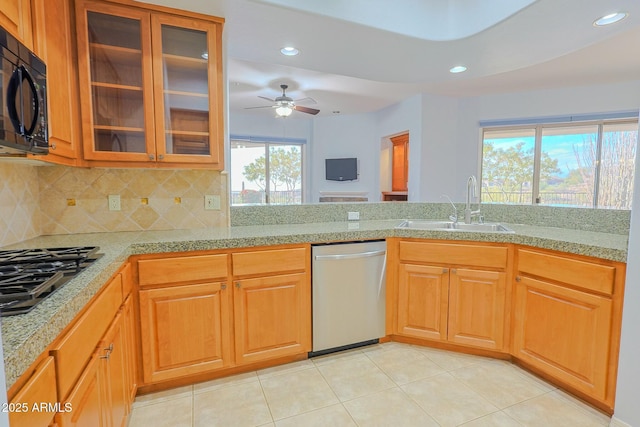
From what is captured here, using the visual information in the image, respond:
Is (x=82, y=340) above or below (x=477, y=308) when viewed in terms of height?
above

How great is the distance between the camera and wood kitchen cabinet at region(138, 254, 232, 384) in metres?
1.77

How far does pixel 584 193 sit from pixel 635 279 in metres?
4.00

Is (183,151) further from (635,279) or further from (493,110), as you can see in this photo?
(493,110)

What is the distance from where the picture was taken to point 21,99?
3.49 ft

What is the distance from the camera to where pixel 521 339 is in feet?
6.82

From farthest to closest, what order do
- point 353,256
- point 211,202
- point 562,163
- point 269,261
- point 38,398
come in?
point 562,163 → point 211,202 → point 353,256 → point 269,261 → point 38,398

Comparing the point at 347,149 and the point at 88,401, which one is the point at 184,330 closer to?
the point at 88,401

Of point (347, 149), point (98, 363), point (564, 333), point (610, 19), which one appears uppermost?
point (610, 19)

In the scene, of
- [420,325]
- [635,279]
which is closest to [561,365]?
[635,279]

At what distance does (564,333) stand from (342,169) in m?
5.00

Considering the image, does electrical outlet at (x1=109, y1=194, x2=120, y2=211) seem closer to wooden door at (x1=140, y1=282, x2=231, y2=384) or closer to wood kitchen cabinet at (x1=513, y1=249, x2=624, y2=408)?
wooden door at (x1=140, y1=282, x2=231, y2=384)

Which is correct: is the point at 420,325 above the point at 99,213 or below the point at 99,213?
below

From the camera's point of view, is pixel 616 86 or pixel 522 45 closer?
pixel 522 45

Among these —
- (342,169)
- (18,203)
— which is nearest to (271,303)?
(18,203)
